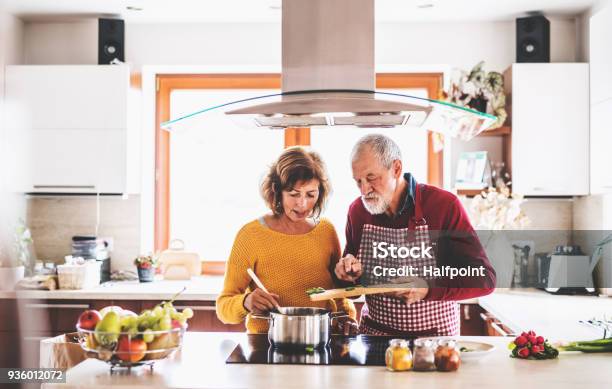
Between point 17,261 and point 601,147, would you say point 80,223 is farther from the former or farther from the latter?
point 601,147

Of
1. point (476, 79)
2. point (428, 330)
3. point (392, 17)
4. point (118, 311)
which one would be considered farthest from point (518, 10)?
point (118, 311)

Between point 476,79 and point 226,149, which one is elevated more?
point 476,79

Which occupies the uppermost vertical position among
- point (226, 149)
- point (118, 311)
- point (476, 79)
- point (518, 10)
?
point (518, 10)

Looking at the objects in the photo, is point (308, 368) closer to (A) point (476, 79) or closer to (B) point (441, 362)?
(B) point (441, 362)

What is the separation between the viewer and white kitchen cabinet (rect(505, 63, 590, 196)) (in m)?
4.11

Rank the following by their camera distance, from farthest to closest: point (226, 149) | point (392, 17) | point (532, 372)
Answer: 1. point (226, 149)
2. point (392, 17)
3. point (532, 372)

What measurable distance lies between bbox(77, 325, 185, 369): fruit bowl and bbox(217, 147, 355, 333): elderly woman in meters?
0.58

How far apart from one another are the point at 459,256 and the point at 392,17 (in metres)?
2.11

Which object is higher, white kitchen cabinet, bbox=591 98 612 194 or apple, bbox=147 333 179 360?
white kitchen cabinet, bbox=591 98 612 194

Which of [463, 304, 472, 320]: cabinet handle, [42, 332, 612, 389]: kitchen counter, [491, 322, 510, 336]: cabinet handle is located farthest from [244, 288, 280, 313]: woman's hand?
[463, 304, 472, 320]: cabinet handle

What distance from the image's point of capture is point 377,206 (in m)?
2.79

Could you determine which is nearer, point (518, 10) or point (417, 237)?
point (417, 237)

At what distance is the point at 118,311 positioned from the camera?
213cm

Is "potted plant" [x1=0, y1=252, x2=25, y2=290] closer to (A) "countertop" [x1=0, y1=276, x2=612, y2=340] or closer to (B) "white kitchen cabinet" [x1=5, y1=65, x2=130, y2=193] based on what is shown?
(A) "countertop" [x1=0, y1=276, x2=612, y2=340]
